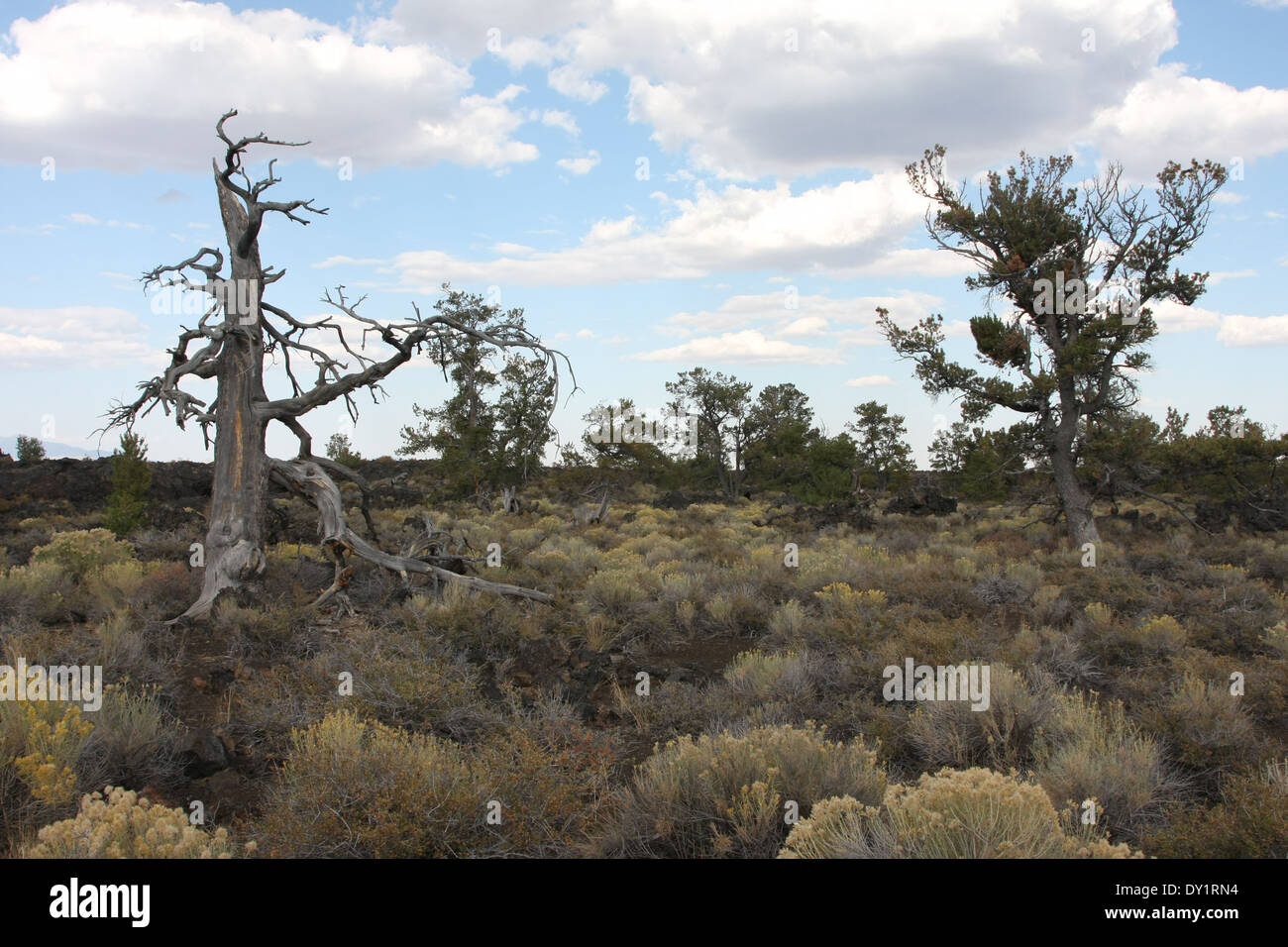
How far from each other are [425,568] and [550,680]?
3761 mm

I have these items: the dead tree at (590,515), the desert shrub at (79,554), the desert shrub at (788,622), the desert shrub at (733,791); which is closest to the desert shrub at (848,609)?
the desert shrub at (788,622)

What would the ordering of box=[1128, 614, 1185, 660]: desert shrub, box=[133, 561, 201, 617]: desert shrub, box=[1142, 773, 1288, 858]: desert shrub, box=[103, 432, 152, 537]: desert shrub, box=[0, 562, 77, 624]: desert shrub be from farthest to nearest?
1. box=[103, 432, 152, 537]: desert shrub
2. box=[133, 561, 201, 617]: desert shrub
3. box=[0, 562, 77, 624]: desert shrub
4. box=[1128, 614, 1185, 660]: desert shrub
5. box=[1142, 773, 1288, 858]: desert shrub

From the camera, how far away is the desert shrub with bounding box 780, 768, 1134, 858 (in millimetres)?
3611

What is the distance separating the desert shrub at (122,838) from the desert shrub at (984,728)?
452 cm

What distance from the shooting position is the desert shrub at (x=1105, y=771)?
4.66 meters

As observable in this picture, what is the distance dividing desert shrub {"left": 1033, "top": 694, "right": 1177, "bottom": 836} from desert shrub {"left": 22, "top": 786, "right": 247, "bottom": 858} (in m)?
4.59

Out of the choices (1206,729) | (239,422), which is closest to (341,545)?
(239,422)

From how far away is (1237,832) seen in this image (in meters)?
3.94

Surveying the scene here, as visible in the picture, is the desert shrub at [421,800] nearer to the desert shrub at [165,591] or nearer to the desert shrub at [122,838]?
the desert shrub at [122,838]

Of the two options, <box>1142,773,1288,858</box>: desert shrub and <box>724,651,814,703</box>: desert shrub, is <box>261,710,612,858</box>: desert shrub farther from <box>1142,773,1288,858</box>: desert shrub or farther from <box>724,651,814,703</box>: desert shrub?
<box>1142,773,1288,858</box>: desert shrub

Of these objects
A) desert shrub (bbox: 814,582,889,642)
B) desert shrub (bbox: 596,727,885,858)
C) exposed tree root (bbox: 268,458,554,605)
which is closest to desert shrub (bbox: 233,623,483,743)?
desert shrub (bbox: 596,727,885,858)

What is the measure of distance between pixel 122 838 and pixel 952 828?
13.1ft
